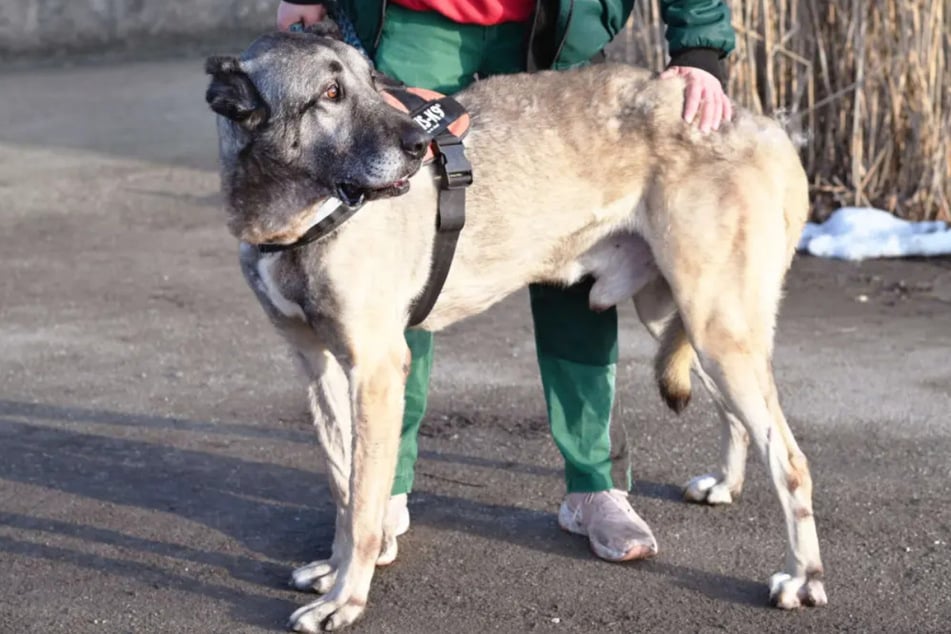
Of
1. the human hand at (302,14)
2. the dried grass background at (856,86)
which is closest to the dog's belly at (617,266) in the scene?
the human hand at (302,14)

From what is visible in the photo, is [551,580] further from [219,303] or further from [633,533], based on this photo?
[219,303]

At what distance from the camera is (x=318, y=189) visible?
12.4ft

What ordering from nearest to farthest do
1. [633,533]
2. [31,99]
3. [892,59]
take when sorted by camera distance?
[633,533] → [892,59] → [31,99]

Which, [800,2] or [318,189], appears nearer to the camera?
[318,189]

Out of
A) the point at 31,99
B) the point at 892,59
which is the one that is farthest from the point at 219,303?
the point at 31,99

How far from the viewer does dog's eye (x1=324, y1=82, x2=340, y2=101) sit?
3766 mm

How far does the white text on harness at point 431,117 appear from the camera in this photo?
395 centimetres

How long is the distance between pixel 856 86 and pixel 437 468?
3667 mm

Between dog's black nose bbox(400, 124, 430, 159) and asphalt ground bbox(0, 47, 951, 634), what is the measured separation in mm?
1300

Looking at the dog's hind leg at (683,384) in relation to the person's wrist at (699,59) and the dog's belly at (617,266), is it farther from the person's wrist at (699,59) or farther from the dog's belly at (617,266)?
the person's wrist at (699,59)

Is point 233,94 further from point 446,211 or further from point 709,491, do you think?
point 709,491

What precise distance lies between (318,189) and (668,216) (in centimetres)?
104

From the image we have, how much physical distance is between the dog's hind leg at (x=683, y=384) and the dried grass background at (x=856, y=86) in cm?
295

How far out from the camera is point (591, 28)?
4.37 meters
